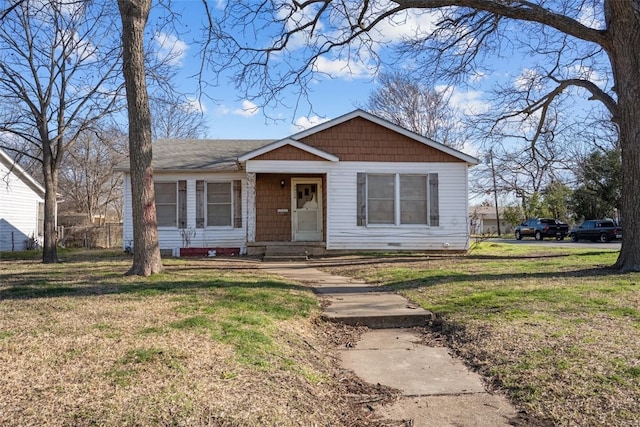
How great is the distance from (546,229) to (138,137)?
3183 cm

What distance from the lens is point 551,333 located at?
15.4 ft

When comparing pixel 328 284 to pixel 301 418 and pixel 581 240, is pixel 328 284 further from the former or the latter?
pixel 581 240

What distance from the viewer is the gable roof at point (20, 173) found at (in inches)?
762

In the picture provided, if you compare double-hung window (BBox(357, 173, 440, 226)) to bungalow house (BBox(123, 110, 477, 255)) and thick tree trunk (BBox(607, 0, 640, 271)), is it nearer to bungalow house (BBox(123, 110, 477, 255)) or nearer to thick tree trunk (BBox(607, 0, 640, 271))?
bungalow house (BBox(123, 110, 477, 255))

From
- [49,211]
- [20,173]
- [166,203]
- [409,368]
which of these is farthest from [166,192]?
[409,368]

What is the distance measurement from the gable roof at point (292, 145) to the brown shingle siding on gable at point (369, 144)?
523 mm

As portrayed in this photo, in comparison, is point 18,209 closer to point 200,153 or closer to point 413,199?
point 200,153

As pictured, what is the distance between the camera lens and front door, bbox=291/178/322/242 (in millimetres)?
16375

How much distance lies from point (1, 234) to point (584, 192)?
39.4 metres

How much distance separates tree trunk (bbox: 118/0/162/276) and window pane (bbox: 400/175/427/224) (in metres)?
9.00

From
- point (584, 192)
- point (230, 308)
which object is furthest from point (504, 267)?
point (584, 192)

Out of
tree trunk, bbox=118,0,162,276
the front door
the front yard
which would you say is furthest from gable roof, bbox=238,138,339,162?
the front yard

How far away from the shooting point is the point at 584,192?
38062mm

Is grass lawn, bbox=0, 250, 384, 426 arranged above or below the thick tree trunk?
below
